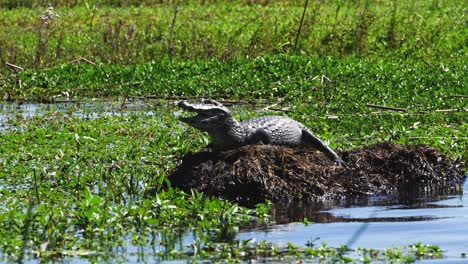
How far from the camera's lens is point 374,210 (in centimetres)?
996

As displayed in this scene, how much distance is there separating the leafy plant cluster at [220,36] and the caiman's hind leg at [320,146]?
6913 mm

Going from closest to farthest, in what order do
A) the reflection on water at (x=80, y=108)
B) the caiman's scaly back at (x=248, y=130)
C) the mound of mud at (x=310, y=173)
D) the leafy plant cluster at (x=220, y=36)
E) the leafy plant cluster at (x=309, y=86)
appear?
1. the mound of mud at (x=310, y=173)
2. the caiman's scaly back at (x=248, y=130)
3. the leafy plant cluster at (x=309, y=86)
4. the reflection on water at (x=80, y=108)
5. the leafy plant cluster at (x=220, y=36)

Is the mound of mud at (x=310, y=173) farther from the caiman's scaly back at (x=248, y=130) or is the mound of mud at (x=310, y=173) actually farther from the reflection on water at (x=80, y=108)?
the reflection on water at (x=80, y=108)

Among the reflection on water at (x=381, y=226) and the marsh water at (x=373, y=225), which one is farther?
the reflection on water at (x=381, y=226)

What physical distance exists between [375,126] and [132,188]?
3972 millimetres

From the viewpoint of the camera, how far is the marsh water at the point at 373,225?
852cm

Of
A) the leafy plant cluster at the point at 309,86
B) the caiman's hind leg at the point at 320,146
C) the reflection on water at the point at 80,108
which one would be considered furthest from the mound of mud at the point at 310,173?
the reflection on water at the point at 80,108

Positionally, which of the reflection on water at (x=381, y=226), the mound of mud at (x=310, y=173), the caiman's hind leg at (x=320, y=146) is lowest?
the reflection on water at (x=381, y=226)

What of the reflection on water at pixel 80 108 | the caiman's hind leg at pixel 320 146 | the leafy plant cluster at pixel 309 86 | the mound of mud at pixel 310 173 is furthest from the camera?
the reflection on water at pixel 80 108

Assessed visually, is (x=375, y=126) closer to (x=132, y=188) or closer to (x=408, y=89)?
(x=408, y=89)

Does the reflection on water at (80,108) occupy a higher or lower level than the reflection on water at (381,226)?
higher

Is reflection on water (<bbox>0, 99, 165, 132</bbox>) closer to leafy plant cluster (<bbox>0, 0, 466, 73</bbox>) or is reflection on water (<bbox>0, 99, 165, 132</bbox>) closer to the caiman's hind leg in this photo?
leafy plant cluster (<bbox>0, 0, 466, 73</bbox>)

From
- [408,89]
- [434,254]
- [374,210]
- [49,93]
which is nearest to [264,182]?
[374,210]

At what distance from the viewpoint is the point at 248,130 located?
11.2 m
